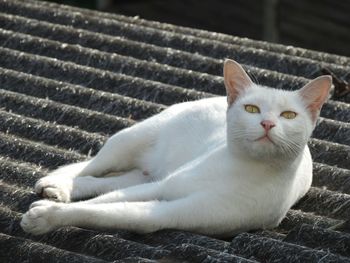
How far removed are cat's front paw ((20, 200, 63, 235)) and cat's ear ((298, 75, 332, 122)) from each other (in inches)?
44.2

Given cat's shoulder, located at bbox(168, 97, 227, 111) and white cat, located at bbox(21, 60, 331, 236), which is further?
cat's shoulder, located at bbox(168, 97, 227, 111)

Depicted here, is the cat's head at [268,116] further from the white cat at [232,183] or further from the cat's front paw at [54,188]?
the cat's front paw at [54,188]

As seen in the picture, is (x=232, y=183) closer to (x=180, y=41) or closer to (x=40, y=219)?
(x=40, y=219)

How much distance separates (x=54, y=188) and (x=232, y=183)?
0.84 m

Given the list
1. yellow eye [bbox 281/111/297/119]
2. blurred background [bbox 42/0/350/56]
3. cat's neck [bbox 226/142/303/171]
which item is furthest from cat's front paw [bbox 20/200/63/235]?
blurred background [bbox 42/0/350/56]

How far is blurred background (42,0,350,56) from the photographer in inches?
530

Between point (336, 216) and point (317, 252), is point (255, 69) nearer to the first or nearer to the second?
point (336, 216)

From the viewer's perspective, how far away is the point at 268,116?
4492mm

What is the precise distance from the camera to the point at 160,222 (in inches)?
176

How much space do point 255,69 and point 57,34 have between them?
1387mm

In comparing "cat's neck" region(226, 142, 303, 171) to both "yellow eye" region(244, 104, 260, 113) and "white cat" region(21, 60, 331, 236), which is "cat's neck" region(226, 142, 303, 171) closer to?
"white cat" region(21, 60, 331, 236)

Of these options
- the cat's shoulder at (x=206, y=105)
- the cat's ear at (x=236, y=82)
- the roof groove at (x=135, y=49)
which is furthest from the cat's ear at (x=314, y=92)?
the roof groove at (x=135, y=49)

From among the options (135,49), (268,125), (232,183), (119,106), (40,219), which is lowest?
(40,219)

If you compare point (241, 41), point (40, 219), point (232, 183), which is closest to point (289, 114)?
point (232, 183)
